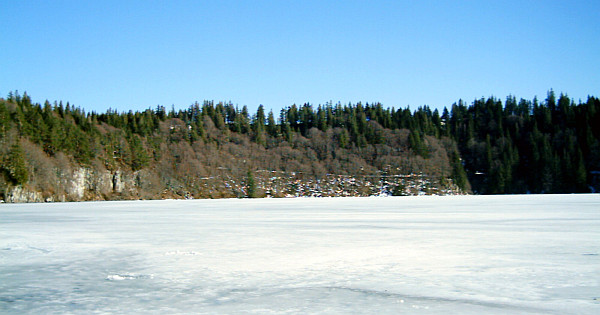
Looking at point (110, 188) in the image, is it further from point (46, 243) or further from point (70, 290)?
point (70, 290)

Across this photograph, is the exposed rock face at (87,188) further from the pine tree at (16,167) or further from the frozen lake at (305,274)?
the frozen lake at (305,274)

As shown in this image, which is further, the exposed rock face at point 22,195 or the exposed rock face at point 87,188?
the exposed rock face at point 87,188

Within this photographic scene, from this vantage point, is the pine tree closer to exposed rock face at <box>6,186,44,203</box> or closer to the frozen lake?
exposed rock face at <box>6,186,44,203</box>

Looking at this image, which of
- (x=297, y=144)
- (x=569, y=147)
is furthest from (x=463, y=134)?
(x=297, y=144)

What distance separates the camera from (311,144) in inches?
5084

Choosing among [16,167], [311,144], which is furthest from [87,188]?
[311,144]

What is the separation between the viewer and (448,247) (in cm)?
857

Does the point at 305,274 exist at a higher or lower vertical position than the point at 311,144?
lower

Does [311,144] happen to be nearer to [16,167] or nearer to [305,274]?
[16,167]

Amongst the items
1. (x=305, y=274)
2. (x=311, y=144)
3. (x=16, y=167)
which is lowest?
(x=305, y=274)

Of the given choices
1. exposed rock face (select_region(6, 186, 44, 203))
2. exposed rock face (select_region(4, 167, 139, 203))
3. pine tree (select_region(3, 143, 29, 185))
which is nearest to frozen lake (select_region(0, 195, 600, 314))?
exposed rock face (select_region(6, 186, 44, 203))

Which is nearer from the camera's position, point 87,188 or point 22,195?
point 22,195

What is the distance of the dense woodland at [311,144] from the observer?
80.7 m

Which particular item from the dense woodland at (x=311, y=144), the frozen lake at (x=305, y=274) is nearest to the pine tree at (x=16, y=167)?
the dense woodland at (x=311, y=144)
